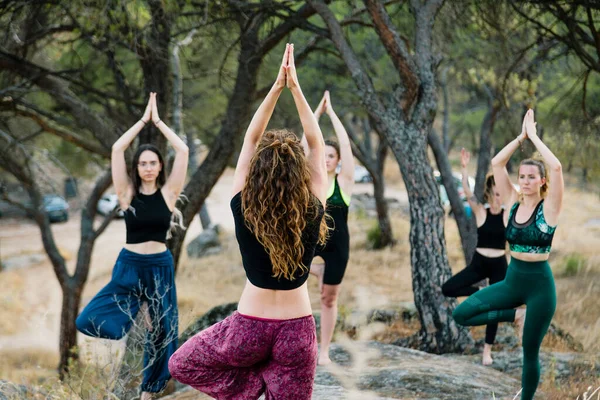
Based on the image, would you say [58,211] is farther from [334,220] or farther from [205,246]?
[334,220]

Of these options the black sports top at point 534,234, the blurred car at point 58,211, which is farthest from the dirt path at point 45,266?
the black sports top at point 534,234

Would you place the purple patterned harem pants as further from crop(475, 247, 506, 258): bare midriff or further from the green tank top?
crop(475, 247, 506, 258): bare midriff

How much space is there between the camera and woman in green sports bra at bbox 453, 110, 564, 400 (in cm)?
443

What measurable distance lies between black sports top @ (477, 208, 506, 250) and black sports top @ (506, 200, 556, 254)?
1.42 metres

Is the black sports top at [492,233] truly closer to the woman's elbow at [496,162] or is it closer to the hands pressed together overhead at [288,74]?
the woman's elbow at [496,162]

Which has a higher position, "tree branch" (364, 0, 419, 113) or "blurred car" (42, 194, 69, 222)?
"tree branch" (364, 0, 419, 113)

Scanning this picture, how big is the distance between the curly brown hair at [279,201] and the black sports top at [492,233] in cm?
353

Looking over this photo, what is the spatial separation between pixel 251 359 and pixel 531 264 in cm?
241

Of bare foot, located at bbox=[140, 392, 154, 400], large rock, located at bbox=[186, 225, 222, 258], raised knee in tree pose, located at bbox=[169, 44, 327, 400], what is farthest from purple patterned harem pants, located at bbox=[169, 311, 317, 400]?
large rock, located at bbox=[186, 225, 222, 258]

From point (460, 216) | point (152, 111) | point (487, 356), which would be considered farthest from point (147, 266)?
point (460, 216)

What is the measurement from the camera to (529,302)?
4504 millimetres

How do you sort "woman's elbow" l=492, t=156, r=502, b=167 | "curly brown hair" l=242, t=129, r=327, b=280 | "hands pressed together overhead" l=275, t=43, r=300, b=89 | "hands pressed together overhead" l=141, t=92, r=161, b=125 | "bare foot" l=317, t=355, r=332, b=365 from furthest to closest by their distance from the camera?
"bare foot" l=317, t=355, r=332, b=365 < "hands pressed together overhead" l=141, t=92, r=161, b=125 < "woman's elbow" l=492, t=156, r=502, b=167 < "hands pressed together overhead" l=275, t=43, r=300, b=89 < "curly brown hair" l=242, t=129, r=327, b=280

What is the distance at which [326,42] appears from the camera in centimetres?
1131

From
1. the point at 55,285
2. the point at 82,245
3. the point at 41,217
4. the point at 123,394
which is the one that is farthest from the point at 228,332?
the point at 55,285
